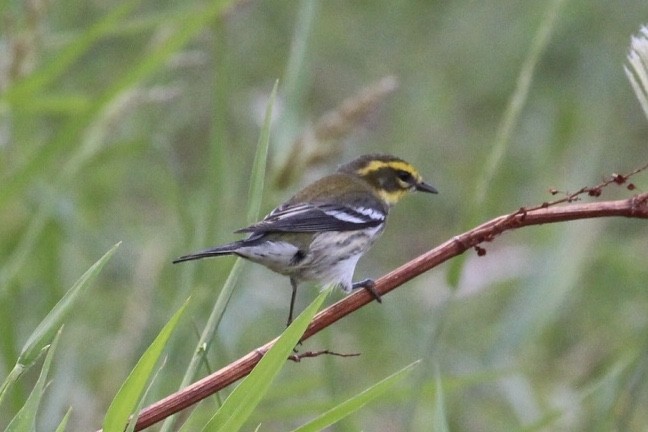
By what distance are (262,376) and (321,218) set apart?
4.78 feet

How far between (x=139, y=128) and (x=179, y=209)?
695 mm

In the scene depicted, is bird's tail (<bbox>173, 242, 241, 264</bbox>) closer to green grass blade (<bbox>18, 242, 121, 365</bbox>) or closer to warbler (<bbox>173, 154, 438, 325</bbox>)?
warbler (<bbox>173, 154, 438, 325</bbox>)

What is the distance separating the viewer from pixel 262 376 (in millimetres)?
1293

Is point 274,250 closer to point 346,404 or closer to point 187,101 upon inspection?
point 346,404

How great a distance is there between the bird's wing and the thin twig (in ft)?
3.31

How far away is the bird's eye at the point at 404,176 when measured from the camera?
3.11 m

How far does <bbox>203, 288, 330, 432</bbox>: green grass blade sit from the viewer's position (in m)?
1.29

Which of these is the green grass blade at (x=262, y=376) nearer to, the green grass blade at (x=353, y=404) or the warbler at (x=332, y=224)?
the green grass blade at (x=353, y=404)

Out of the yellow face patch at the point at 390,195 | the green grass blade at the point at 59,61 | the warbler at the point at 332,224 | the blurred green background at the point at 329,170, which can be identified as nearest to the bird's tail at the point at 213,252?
the warbler at the point at 332,224

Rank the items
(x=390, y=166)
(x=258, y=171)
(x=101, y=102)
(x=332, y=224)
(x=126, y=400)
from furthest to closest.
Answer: (x=390, y=166) → (x=332, y=224) → (x=101, y=102) → (x=258, y=171) → (x=126, y=400)

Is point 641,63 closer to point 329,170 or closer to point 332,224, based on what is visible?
point 332,224

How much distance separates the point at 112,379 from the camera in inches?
109

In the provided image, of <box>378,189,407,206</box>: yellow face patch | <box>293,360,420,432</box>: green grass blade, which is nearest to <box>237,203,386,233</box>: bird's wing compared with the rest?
<box>378,189,407,206</box>: yellow face patch

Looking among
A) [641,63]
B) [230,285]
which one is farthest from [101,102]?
[641,63]
